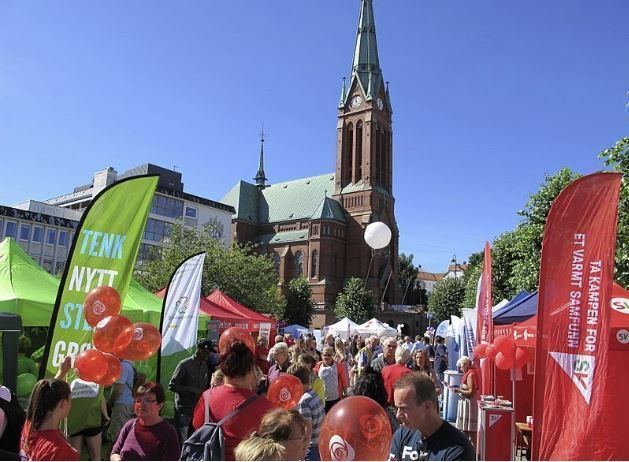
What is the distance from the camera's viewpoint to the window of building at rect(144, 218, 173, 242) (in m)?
54.2

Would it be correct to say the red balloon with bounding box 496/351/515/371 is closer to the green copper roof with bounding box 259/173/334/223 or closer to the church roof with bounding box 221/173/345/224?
the church roof with bounding box 221/173/345/224

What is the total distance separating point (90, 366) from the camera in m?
5.04

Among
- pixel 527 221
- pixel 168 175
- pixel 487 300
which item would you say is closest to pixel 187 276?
pixel 487 300

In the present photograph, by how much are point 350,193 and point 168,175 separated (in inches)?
965

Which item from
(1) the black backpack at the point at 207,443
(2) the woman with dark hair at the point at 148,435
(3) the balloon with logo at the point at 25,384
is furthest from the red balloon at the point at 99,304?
(1) the black backpack at the point at 207,443

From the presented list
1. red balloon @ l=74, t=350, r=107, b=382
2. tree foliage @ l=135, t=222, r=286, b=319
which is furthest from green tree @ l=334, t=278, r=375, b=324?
red balloon @ l=74, t=350, r=107, b=382

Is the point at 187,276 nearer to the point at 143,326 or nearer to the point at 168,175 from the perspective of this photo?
the point at 143,326

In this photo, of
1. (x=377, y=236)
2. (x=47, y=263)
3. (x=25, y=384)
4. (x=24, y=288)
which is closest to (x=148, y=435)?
(x=25, y=384)

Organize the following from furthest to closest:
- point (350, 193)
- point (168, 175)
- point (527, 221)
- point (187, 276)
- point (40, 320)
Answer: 1. point (350, 193)
2. point (168, 175)
3. point (527, 221)
4. point (187, 276)
5. point (40, 320)

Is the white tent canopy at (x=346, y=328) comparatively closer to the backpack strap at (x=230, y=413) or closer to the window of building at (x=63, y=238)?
the backpack strap at (x=230, y=413)

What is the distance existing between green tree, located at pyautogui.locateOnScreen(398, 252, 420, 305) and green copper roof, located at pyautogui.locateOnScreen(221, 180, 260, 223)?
26951 mm

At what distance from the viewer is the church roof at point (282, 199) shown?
78.8 m

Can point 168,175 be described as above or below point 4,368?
above

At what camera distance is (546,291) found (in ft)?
17.9
